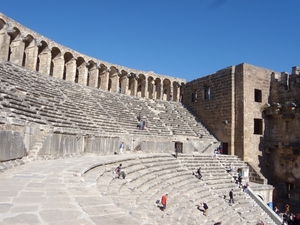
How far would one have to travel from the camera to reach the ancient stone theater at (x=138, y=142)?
Answer: 15.3ft

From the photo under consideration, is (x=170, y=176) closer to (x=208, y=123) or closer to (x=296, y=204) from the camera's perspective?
(x=296, y=204)

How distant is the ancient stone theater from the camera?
4.67 metres

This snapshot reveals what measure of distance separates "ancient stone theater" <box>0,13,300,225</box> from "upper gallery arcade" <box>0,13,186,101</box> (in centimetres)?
10

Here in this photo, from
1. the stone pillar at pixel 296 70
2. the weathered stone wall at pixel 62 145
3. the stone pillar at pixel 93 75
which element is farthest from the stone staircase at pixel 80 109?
the stone pillar at pixel 296 70

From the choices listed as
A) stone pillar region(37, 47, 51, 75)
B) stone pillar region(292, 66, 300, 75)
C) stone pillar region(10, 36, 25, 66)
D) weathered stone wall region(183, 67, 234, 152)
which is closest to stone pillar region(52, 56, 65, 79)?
stone pillar region(37, 47, 51, 75)

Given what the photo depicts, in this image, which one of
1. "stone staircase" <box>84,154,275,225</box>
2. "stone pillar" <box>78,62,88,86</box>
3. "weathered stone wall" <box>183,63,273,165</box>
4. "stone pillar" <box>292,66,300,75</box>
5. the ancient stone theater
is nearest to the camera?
the ancient stone theater

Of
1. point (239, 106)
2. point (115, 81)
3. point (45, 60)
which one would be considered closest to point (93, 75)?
point (115, 81)

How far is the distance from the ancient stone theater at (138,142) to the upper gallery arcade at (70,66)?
10cm

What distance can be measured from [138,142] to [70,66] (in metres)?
10.5

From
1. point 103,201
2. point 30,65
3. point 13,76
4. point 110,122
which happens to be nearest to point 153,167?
point 110,122

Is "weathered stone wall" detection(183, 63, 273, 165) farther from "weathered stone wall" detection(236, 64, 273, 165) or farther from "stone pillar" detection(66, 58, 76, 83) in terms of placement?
"stone pillar" detection(66, 58, 76, 83)

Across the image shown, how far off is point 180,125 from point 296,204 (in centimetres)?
983

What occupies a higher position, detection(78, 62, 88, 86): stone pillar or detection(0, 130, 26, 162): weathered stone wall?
detection(78, 62, 88, 86): stone pillar

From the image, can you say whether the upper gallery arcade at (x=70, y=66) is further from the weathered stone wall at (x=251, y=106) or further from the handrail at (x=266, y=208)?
the handrail at (x=266, y=208)
